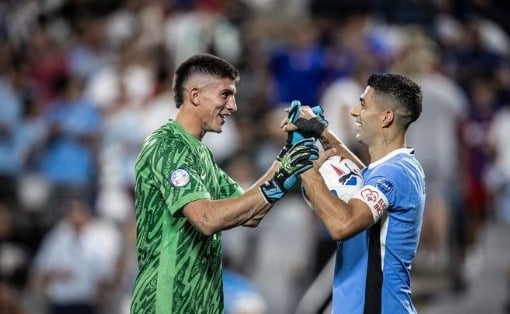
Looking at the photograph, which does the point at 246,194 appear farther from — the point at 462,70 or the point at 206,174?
the point at 462,70

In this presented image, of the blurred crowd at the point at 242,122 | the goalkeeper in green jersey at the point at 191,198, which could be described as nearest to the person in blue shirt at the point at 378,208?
the goalkeeper in green jersey at the point at 191,198

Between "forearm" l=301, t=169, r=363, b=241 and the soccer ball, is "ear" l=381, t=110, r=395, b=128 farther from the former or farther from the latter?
"forearm" l=301, t=169, r=363, b=241

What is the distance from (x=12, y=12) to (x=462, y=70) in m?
7.26

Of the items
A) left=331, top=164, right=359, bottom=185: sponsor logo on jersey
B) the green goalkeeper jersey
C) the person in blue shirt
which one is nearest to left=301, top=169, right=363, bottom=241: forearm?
the person in blue shirt

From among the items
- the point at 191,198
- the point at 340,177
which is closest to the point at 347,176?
the point at 340,177

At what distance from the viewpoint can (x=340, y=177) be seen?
6.78 m

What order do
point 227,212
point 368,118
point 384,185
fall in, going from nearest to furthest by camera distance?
point 227,212 < point 384,185 < point 368,118

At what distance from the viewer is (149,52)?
15.8m

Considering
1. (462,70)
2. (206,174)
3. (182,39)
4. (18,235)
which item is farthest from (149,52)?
(206,174)

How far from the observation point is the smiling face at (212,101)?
22.4ft

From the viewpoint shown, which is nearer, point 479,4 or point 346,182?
point 346,182

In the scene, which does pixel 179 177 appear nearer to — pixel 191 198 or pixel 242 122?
pixel 191 198

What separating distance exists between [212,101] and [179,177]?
0.52 meters

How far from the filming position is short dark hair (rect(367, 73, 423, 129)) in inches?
265
